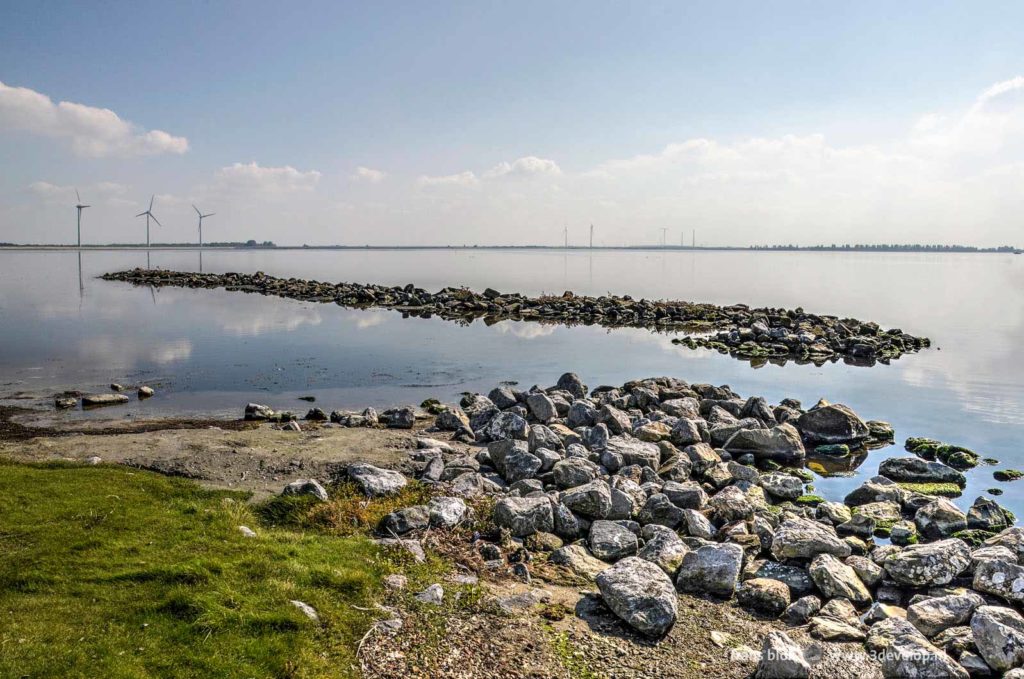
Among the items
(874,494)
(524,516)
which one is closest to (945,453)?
(874,494)

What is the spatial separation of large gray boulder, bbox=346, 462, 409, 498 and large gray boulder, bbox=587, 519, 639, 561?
141 inches

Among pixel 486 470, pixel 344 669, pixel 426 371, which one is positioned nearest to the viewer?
pixel 344 669

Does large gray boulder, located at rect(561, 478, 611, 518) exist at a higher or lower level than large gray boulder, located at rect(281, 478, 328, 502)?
lower

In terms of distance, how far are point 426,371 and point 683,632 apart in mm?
21275

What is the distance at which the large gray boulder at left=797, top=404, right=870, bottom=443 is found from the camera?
18.5m

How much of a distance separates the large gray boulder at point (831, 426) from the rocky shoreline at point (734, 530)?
0.58 metres

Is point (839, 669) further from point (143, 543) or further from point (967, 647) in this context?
point (143, 543)

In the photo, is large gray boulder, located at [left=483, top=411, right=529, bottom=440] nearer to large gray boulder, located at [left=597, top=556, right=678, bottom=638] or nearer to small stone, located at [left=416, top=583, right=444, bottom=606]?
large gray boulder, located at [left=597, top=556, right=678, bottom=638]

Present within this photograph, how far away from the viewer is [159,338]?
1444 inches

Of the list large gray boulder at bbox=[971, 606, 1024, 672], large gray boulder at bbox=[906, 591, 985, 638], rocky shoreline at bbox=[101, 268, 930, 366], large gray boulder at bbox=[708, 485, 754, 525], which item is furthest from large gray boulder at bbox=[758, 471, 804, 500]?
rocky shoreline at bbox=[101, 268, 930, 366]

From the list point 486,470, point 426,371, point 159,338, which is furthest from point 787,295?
point 486,470

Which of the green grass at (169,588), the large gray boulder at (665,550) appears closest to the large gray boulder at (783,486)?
the large gray boulder at (665,550)

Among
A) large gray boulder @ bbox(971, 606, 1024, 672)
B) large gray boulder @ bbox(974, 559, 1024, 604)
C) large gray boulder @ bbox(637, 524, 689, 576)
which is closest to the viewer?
large gray boulder @ bbox(971, 606, 1024, 672)

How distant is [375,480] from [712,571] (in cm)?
589
